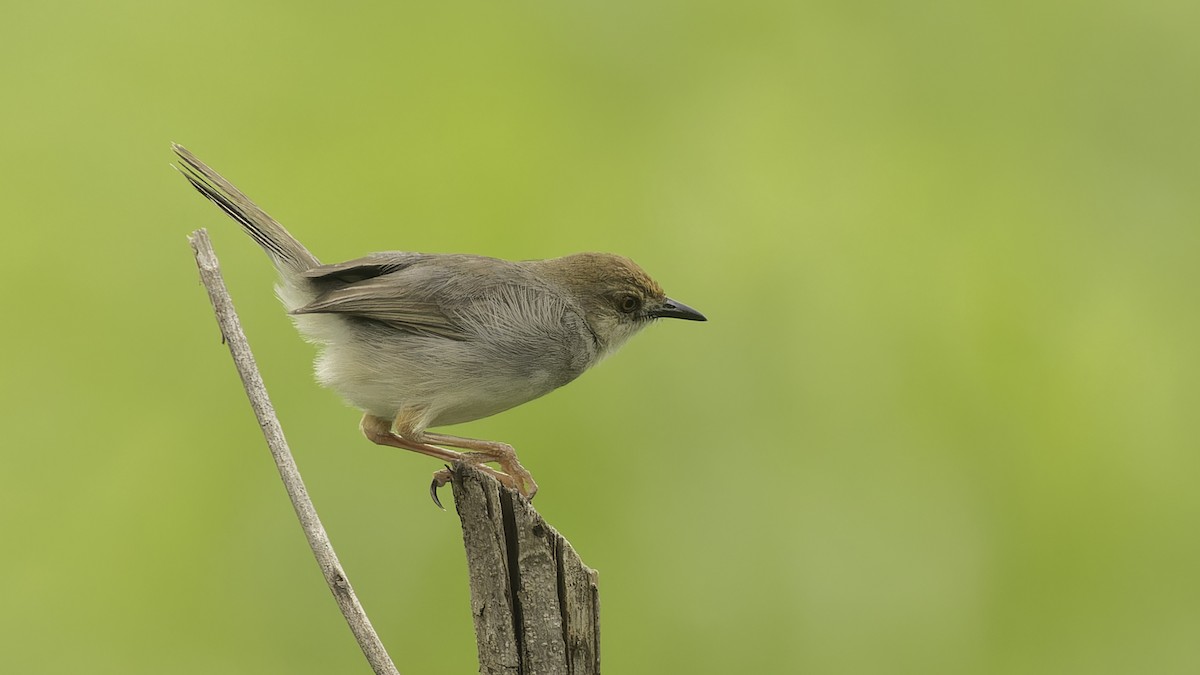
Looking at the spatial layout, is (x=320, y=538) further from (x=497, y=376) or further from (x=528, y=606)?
(x=497, y=376)

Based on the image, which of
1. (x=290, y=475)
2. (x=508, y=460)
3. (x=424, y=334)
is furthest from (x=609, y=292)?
(x=290, y=475)

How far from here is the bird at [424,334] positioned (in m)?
4.63

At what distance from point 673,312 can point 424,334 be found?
52.1 inches

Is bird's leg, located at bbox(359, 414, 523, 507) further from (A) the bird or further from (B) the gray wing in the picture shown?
(B) the gray wing

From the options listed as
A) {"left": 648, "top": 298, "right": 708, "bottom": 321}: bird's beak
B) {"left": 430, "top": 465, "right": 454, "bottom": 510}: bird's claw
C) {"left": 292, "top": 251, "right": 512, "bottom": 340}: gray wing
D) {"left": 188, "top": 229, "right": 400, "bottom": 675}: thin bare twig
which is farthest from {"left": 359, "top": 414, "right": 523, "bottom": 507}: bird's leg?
{"left": 648, "top": 298, "right": 708, "bottom": 321}: bird's beak

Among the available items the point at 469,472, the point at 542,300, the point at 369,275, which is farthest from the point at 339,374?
the point at 469,472

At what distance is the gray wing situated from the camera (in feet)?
15.2

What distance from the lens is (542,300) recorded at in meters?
4.99

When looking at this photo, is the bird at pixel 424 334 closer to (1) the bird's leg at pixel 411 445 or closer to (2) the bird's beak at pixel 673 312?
(1) the bird's leg at pixel 411 445

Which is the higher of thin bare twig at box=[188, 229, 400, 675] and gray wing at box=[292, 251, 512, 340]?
gray wing at box=[292, 251, 512, 340]

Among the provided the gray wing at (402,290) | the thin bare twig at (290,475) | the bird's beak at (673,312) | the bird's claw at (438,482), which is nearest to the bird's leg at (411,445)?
the bird's claw at (438,482)

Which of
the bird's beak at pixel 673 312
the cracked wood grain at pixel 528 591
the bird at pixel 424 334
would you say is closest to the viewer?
the cracked wood grain at pixel 528 591

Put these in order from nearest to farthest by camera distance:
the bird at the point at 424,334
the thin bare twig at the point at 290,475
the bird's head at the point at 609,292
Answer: the thin bare twig at the point at 290,475, the bird at the point at 424,334, the bird's head at the point at 609,292

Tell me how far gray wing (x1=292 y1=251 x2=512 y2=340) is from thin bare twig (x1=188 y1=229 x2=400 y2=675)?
958 millimetres
